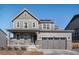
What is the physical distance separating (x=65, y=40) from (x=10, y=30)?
850 centimetres

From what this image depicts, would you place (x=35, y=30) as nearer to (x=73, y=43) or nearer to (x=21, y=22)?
(x=21, y=22)

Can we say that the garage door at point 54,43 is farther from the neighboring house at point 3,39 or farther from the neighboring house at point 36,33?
the neighboring house at point 3,39

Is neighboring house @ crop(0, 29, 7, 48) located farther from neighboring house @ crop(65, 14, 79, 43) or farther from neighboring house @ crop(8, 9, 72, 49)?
neighboring house @ crop(65, 14, 79, 43)

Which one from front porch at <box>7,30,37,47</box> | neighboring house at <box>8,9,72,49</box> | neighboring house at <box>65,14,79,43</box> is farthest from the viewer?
neighboring house at <box>65,14,79,43</box>

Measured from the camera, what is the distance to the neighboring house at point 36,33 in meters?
35.2

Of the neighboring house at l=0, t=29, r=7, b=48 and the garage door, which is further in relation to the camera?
the garage door

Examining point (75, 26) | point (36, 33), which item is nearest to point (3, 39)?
point (36, 33)

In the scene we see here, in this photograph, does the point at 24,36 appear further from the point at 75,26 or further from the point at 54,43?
the point at 75,26

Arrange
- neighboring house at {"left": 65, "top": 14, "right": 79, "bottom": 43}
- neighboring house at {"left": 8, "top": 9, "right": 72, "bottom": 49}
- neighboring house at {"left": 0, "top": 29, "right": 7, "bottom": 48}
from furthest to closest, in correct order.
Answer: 1. neighboring house at {"left": 65, "top": 14, "right": 79, "bottom": 43}
2. neighboring house at {"left": 8, "top": 9, "right": 72, "bottom": 49}
3. neighboring house at {"left": 0, "top": 29, "right": 7, "bottom": 48}

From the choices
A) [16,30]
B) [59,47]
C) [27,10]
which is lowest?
[59,47]

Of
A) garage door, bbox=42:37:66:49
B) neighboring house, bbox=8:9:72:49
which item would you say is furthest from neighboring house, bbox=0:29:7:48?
garage door, bbox=42:37:66:49

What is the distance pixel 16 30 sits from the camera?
1444 inches

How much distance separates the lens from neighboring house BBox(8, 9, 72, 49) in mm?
35156

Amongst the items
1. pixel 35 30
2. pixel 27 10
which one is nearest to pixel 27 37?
pixel 35 30
